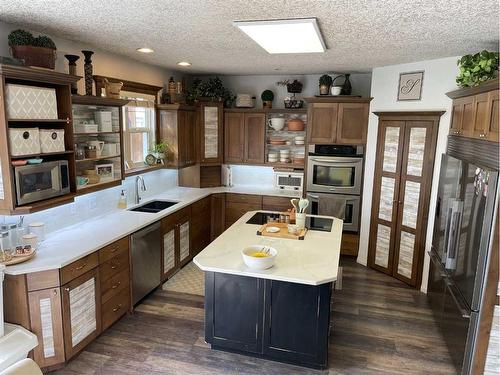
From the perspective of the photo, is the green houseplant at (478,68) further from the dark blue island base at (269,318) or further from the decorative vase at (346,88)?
the dark blue island base at (269,318)

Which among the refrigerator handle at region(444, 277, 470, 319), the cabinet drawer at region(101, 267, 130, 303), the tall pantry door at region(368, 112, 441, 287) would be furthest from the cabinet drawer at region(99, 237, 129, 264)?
the tall pantry door at region(368, 112, 441, 287)

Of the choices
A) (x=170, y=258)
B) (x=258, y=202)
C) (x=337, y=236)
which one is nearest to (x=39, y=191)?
(x=170, y=258)

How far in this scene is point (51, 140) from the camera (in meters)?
3.04

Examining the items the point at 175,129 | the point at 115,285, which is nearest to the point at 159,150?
the point at 175,129

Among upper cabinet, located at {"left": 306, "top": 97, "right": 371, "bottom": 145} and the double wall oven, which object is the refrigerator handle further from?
upper cabinet, located at {"left": 306, "top": 97, "right": 371, "bottom": 145}

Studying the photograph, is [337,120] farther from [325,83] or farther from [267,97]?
[267,97]

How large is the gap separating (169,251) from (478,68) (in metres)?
3.68

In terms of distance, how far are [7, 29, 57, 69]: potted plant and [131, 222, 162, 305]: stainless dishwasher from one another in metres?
1.70

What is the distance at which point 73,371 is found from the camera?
289 centimetres

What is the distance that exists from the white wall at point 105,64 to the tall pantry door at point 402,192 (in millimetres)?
3031

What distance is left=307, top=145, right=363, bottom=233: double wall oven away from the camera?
515cm

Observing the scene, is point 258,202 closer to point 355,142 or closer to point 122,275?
point 355,142

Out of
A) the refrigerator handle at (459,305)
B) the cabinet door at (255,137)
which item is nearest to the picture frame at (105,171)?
the cabinet door at (255,137)

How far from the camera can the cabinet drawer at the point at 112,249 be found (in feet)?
10.5
